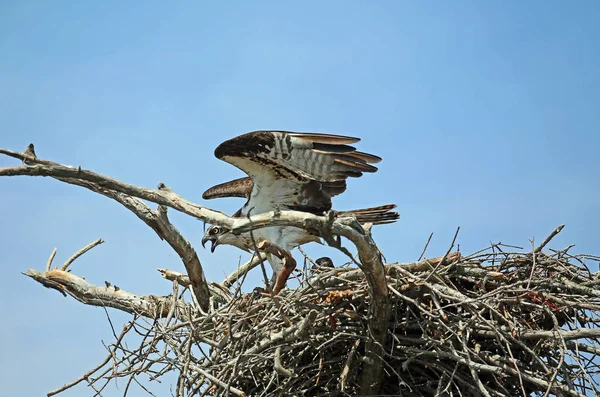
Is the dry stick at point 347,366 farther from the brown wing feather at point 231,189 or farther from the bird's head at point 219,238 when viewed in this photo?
the brown wing feather at point 231,189

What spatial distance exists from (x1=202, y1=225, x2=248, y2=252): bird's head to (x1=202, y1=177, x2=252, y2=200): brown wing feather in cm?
39

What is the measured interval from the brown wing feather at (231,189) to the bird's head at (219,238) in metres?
0.39

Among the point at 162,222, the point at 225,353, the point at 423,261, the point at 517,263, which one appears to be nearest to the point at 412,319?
the point at 423,261

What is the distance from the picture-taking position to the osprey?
690 centimetres

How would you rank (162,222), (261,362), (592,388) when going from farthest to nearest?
1. (162,222)
2. (261,362)
3. (592,388)

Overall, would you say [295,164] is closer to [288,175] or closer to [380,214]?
[288,175]

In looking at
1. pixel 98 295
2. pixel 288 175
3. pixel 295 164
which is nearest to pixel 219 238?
pixel 288 175

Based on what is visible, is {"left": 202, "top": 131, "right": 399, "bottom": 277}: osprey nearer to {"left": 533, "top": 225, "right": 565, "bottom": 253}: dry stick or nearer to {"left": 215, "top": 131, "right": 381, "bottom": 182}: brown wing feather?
{"left": 215, "top": 131, "right": 381, "bottom": 182}: brown wing feather

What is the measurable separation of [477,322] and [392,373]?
91cm

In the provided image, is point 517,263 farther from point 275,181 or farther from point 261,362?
point 275,181

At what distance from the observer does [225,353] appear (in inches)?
233

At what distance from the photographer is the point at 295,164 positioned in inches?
286

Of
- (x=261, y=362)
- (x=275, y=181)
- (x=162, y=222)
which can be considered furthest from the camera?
(x=275, y=181)

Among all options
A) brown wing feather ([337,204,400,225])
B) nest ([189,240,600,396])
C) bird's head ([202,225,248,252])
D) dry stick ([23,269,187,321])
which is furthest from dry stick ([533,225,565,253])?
bird's head ([202,225,248,252])
